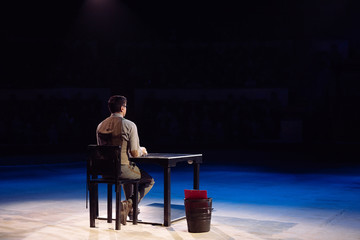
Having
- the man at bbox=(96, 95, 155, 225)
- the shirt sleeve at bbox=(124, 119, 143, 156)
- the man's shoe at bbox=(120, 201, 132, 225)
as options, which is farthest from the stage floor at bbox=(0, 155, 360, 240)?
the shirt sleeve at bbox=(124, 119, 143, 156)

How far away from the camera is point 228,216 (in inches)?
285

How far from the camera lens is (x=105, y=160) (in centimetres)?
607

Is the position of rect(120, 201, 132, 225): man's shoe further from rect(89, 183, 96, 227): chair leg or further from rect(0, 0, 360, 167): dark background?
rect(0, 0, 360, 167): dark background

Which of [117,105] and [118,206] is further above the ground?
[117,105]

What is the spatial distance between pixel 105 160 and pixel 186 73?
777 inches

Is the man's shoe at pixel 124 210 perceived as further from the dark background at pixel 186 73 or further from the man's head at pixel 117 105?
the dark background at pixel 186 73

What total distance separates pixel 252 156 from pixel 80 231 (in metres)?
13.5

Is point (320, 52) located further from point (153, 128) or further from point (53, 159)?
point (53, 159)

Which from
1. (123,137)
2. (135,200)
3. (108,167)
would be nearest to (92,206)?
(135,200)

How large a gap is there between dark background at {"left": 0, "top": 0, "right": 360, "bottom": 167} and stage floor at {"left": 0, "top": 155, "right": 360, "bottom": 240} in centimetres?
834

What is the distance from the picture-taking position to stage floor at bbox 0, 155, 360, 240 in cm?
608

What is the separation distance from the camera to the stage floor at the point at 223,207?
608 centimetres

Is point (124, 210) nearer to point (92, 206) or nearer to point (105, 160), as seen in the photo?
point (92, 206)

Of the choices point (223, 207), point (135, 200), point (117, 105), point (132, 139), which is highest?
point (117, 105)
